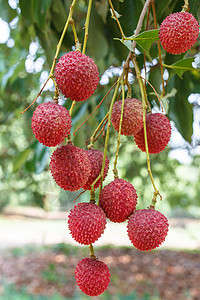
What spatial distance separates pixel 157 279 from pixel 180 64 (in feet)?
14.7

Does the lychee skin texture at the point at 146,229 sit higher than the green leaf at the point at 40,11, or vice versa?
→ the green leaf at the point at 40,11

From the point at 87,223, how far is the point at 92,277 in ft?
0.41

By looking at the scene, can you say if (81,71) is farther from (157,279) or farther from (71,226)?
(157,279)

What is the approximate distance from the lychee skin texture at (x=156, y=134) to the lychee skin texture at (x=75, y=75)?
0.64ft

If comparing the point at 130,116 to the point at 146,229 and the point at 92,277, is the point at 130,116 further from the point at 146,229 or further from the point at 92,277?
the point at 92,277

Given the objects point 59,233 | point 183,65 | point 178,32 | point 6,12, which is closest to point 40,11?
point 6,12

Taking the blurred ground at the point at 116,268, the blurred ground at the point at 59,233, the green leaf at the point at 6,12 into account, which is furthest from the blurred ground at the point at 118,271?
the green leaf at the point at 6,12

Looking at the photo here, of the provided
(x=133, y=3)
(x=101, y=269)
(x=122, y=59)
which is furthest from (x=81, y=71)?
(x=122, y=59)

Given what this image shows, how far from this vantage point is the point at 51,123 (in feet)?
1.79

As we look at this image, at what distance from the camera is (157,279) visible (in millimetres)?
4793

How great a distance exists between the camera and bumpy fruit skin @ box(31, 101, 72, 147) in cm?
55

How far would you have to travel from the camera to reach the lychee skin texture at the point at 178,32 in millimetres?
618

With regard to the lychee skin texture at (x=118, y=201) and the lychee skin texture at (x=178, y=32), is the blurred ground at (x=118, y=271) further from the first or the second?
the lychee skin texture at (x=178, y=32)

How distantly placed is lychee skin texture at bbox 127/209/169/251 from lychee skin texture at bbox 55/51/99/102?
0.24 metres
